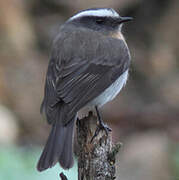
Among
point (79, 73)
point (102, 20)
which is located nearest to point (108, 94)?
point (79, 73)

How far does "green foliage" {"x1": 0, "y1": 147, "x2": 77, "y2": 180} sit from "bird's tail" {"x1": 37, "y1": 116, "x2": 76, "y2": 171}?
1.96 metres

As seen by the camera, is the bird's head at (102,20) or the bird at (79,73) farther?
the bird's head at (102,20)

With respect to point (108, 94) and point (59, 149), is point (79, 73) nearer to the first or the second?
point (108, 94)

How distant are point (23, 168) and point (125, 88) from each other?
448 centimetres

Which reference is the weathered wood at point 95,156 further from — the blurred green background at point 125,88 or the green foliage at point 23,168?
the blurred green background at point 125,88

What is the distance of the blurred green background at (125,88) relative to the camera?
30.1 feet

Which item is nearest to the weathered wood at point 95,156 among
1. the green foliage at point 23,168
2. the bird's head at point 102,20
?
the bird's head at point 102,20

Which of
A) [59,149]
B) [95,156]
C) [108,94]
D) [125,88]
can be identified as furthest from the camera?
[125,88]

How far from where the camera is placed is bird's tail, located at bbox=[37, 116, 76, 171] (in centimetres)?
518

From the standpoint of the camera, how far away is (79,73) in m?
6.02

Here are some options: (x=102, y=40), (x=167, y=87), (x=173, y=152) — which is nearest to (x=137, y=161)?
(x=173, y=152)

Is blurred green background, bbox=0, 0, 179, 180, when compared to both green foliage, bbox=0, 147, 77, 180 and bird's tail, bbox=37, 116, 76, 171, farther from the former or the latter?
bird's tail, bbox=37, 116, 76, 171

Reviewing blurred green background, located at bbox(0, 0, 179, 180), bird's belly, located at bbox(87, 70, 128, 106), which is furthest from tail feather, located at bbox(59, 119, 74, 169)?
blurred green background, located at bbox(0, 0, 179, 180)

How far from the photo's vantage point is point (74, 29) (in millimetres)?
6758
